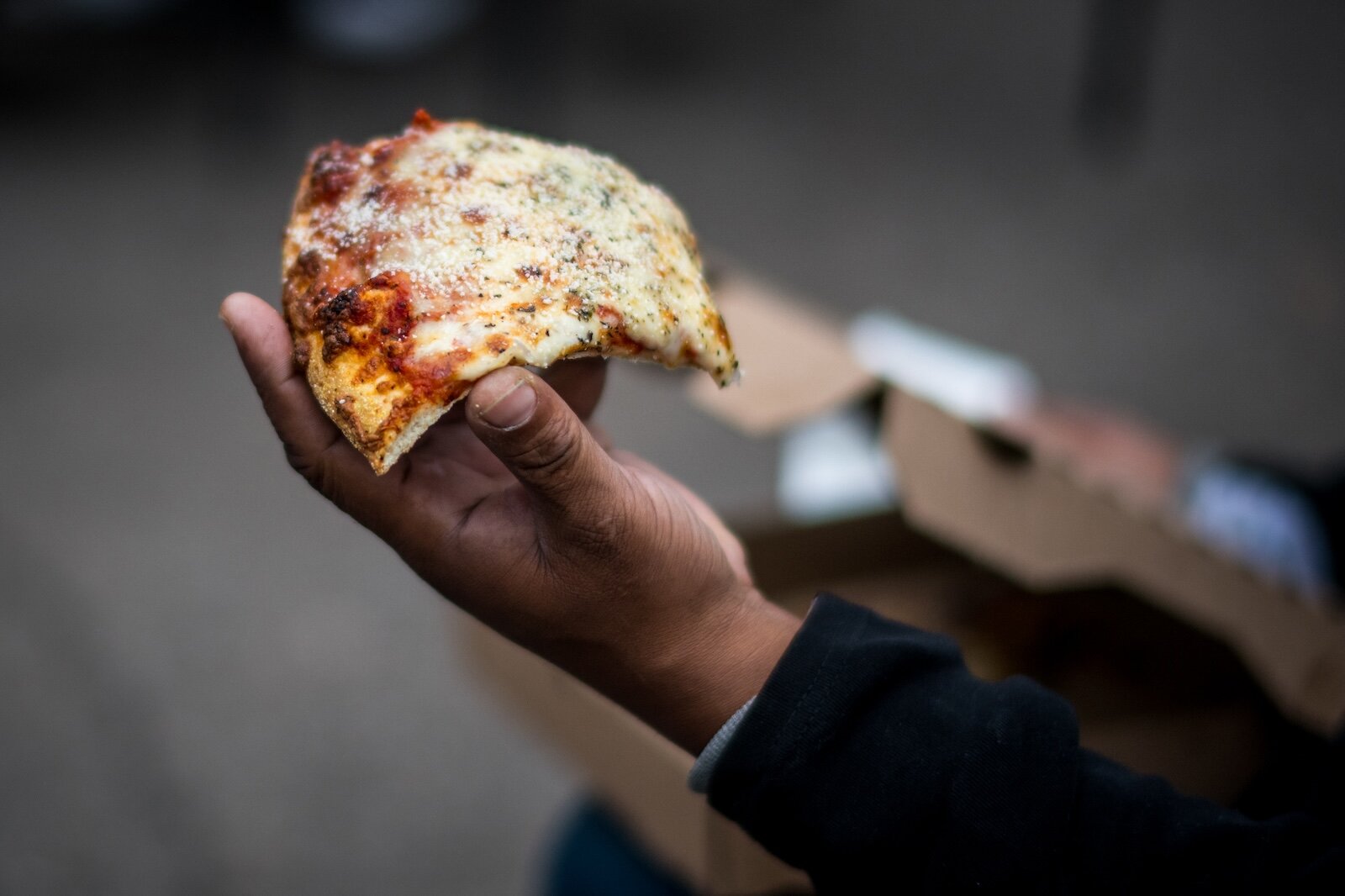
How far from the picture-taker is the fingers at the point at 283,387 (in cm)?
98

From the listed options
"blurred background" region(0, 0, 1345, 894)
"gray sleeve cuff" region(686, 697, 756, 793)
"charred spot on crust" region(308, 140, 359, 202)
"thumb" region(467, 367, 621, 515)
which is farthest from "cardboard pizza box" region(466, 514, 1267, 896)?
"charred spot on crust" region(308, 140, 359, 202)

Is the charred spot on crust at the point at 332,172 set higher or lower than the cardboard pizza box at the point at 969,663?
higher

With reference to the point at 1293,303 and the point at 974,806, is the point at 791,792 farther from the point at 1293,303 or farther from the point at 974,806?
the point at 1293,303

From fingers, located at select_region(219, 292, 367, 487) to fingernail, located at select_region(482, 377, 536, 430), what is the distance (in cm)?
20

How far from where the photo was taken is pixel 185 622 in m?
2.81

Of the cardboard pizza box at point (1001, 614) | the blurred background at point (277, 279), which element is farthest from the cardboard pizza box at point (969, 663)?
the blurred background at point (277, 279)

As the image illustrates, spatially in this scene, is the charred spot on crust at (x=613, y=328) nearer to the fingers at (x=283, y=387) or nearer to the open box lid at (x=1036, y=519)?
the fingers at (x=283, y=387)

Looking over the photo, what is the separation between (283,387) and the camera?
0.98m

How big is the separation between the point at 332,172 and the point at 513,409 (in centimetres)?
40

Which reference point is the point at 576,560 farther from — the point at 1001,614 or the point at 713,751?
the point at 1001,614

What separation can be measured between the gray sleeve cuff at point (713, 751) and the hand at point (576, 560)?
2 cm

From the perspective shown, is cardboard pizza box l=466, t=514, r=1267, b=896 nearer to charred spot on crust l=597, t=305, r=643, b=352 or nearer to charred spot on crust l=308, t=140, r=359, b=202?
charred spot on crust l=597, t=305, r=643, b=352

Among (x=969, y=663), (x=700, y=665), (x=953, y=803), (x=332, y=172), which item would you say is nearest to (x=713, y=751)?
(x=700, y=665)

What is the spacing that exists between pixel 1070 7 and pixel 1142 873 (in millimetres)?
6306
